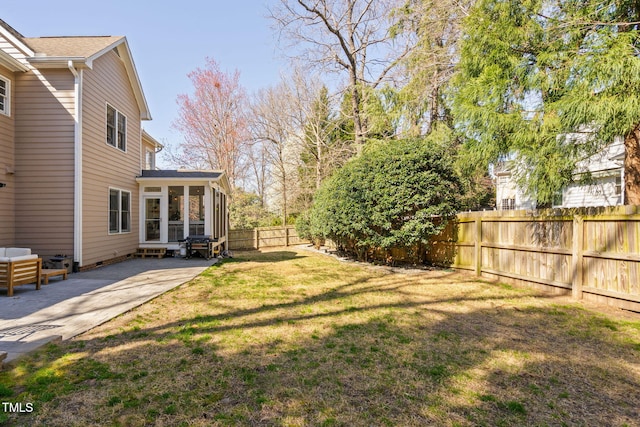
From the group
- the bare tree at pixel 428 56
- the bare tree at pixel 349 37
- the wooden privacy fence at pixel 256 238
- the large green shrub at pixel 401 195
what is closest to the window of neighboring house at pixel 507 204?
the bare tree at pixel 428 56

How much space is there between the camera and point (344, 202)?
1007 cm

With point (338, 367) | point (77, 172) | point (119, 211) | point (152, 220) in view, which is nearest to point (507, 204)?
point (152, 220)

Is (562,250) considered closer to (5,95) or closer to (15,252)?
(15,252)

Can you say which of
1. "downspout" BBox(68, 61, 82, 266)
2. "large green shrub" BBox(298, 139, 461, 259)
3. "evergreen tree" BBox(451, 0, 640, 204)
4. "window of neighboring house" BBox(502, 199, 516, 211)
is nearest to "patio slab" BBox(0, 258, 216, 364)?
"downspout" BBox(68, 61, 82, 266)

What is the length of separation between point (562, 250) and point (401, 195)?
358 cm

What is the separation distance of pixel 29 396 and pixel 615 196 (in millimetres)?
14831

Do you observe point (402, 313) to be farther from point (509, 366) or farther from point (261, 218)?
point (261, 218)

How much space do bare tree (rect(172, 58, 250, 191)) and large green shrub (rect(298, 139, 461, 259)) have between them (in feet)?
44.4

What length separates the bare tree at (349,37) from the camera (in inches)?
534

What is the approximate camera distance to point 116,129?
34.0 feet

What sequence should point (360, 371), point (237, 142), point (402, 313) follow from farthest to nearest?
point (237, 142) → point (402, 313) → point (360, 371)

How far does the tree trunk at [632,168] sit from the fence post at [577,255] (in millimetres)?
1054

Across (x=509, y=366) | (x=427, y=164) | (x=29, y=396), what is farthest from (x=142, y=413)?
(x=427, y=164)

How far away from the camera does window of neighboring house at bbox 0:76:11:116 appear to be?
25.3ft
